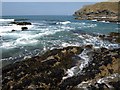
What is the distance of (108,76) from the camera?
18.5 meters

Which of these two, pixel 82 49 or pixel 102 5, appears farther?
pixel 102 5

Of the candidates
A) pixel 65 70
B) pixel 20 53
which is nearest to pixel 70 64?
pixel 65 70

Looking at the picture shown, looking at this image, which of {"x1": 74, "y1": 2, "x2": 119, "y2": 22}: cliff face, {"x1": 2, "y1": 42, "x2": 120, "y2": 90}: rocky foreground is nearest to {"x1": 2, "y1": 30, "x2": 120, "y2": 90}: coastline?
{"x1": 2, "y1": 42, "x2": 120, "y2": 90}: rocky foreground

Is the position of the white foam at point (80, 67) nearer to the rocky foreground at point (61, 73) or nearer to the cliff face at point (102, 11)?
the rocky foreground at point (61, 73)

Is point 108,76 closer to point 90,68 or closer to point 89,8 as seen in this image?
→ point 90,68

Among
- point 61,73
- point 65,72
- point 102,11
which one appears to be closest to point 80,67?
point 65,72

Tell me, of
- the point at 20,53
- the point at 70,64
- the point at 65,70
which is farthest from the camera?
the point at 20,53

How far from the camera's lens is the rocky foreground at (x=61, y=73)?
16656 mm

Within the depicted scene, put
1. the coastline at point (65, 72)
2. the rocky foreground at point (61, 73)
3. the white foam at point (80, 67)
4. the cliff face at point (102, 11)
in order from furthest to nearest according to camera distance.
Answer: the cliff face at point (102, 11), the white foam at point (80, 67), the coastline at point (65, 72), the rocky foreground at point (61, 73)

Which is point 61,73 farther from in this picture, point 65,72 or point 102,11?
point 102,11

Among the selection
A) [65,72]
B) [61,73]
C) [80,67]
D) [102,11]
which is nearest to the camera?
[61,73]

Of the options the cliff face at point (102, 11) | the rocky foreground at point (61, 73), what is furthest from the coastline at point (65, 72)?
the cliff face at point (102, 11)

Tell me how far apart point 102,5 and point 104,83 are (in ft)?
377

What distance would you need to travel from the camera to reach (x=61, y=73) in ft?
62.2
